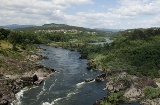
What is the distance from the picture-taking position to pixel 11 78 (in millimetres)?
93062

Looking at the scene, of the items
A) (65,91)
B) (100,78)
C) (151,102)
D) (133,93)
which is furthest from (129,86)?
(65,91)

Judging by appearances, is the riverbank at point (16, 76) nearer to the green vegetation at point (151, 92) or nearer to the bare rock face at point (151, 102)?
the green vegetation at point (151, 92)

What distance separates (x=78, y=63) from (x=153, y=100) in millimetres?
67050

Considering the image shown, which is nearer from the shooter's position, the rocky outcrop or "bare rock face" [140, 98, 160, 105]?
"bare rock face" [140, 98, 160, 105]

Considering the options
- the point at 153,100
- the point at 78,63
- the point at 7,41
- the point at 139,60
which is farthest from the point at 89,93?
the point at 7,41

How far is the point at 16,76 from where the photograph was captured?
316 feet

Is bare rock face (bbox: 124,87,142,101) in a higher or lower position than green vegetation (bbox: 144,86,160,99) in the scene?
lower

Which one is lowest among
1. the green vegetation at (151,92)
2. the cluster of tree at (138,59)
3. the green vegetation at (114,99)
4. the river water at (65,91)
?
the river water at (65,91)

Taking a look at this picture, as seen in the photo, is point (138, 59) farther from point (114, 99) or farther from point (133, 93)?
point (114, 99)

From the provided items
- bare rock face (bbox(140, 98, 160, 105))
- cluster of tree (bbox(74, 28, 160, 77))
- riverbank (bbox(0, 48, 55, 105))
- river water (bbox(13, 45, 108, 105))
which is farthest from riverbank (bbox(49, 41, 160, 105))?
riverbank (bbox(0, 48, 55, 105))

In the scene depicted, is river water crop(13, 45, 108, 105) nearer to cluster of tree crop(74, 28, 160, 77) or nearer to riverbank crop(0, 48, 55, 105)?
riverbank crop(0, 48, 55, 105)

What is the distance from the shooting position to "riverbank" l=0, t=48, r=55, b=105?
80594mm

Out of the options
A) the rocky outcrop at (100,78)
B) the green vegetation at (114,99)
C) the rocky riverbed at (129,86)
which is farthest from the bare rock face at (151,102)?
the rocky outcrop at (100,78)

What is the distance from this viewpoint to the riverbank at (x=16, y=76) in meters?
80.6
